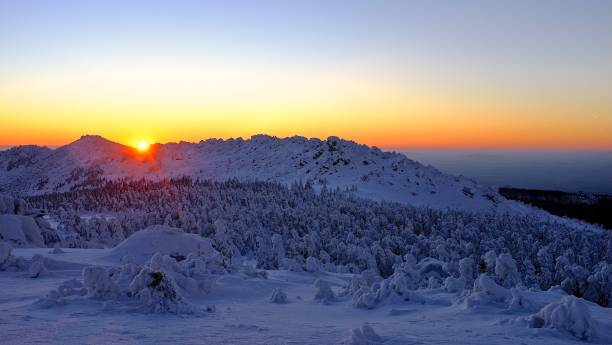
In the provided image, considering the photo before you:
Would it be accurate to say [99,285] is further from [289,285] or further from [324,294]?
[289,285]

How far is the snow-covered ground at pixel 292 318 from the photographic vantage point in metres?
6.25

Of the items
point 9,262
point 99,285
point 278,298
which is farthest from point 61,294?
point 9,262

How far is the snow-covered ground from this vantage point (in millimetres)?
6250

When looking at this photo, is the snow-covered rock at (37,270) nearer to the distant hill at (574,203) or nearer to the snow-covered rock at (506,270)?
the snow-covered rock at (506,270)

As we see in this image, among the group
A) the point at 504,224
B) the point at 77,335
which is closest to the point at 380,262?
the point at 77,335

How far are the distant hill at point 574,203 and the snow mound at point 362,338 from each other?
8300cm

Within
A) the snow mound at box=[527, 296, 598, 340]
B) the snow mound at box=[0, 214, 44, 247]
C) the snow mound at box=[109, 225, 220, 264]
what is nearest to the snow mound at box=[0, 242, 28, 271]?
the snow mound at box=[109, 225, 220, 264]

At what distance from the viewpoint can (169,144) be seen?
15225 cm

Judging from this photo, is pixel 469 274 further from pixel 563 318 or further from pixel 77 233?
pixel 77 233

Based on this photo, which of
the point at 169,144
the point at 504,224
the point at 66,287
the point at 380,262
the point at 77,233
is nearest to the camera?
the point at 66,287

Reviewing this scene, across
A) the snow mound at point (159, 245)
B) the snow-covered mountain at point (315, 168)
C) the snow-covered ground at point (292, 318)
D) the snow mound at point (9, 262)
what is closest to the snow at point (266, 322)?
the snow-covered ground at point (292, 318)

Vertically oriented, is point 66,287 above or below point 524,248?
above

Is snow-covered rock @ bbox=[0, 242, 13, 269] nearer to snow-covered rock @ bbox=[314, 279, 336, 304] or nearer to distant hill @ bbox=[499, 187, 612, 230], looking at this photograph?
snow-covered rock @ bbox=[314, 279, 336, 304]

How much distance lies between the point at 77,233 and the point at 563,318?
105 feet
